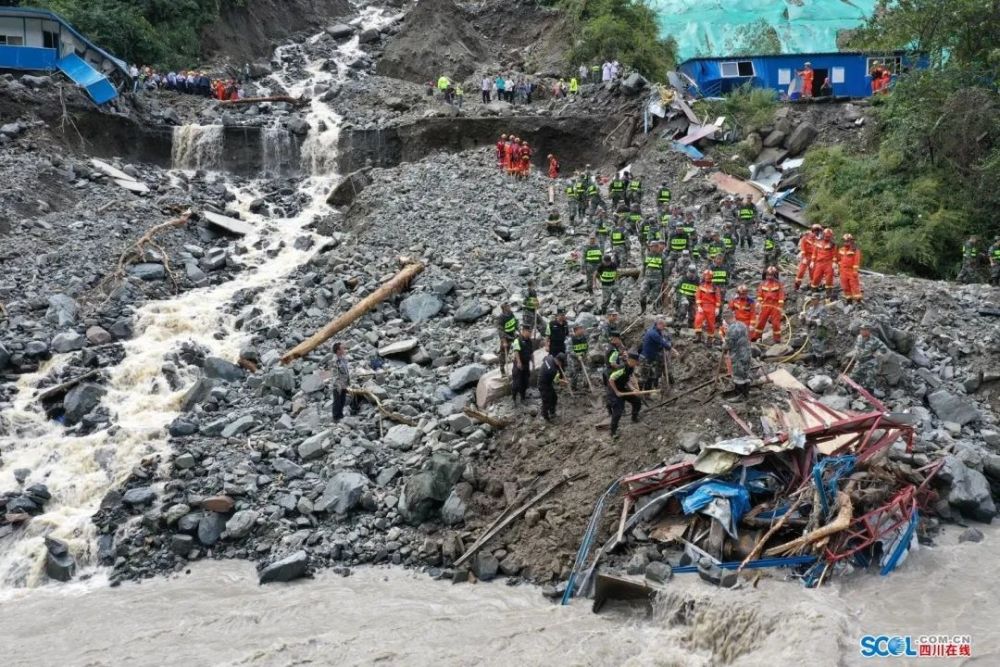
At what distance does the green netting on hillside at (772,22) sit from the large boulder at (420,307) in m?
19.9

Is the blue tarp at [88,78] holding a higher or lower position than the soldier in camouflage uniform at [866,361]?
higher

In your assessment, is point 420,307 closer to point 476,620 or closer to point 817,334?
point 817,334

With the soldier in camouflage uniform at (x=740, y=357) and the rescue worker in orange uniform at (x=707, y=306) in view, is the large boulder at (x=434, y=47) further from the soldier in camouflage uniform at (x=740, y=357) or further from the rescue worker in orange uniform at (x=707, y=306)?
the soldier in camouflage uniform at (x=740, y=357)

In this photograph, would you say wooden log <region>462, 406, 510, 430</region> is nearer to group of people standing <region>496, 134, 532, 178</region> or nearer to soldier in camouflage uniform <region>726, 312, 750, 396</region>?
soldier in camouflage uniform <region>726, 312, 750, 396</region>

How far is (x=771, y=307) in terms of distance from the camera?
12.7 metres

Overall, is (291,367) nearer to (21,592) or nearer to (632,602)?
(21,592)

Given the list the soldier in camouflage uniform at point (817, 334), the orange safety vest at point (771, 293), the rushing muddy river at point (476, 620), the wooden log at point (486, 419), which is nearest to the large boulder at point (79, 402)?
the rushing muddy river at point (476, 620)

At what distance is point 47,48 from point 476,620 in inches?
1009

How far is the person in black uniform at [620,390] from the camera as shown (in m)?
10.9

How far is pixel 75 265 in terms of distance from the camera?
18.8m

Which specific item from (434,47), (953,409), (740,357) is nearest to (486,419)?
(740,357)

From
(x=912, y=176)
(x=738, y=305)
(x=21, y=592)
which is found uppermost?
(x=912, y=176)

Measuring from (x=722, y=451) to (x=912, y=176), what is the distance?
48.6ft

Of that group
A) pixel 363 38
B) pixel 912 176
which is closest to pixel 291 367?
pixel 912 176
